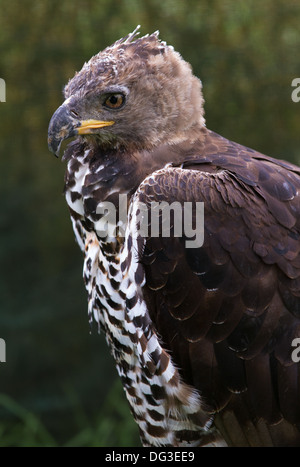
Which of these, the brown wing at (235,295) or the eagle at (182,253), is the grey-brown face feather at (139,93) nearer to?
the eagle at (182,253)

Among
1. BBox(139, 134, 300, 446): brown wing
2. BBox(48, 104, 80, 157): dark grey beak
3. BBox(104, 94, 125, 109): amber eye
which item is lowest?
BBox(139, 134, 300, 446): brown wing

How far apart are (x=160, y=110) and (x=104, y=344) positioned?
75.0 inches

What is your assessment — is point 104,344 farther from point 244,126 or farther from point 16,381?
point 244,126

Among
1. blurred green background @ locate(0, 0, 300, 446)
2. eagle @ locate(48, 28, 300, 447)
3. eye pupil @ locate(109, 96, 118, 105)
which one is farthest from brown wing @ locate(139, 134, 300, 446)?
blurred green background @ locate(0, 0, 300, 446)

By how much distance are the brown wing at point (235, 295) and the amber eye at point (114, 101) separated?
281 millimetres

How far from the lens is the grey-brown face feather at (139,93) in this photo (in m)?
2.35

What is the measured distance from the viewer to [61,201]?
383cm

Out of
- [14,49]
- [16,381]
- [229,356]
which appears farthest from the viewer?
[16,381]

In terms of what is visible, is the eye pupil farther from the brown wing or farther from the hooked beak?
the brown wing

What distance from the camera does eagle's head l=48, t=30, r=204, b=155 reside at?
2.34m

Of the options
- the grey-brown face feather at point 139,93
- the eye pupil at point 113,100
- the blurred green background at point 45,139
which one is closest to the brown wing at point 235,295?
the grey-brown face feather at point 139,93

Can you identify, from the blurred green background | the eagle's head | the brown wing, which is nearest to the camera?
the brown wing

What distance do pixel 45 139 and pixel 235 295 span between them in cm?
189

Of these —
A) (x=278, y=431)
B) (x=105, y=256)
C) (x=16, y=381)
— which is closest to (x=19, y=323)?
(x=16, y=381)
